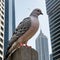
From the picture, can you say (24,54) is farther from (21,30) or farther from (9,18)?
(9,18)

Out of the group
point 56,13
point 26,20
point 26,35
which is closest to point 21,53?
point 26,35

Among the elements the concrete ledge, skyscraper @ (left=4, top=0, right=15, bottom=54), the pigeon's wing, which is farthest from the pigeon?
skyscraper @ (left=4, top=0, right=15, bottom=54)

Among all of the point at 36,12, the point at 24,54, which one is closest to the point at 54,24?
the point at 36,12

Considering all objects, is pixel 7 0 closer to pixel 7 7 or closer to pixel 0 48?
pixel 7 7

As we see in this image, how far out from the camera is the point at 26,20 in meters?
7.89

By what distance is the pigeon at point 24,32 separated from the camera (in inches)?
289

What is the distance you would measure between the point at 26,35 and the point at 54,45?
114 m

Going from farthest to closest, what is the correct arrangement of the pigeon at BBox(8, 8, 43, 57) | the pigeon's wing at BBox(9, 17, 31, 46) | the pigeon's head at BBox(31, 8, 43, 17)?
the pigeon's head at BBox(31, 8, 43, 17)
the pigeon's wing at BBox(9, 17, 31, 46)
the pigeon at BBox(8, 8, 43, 57)

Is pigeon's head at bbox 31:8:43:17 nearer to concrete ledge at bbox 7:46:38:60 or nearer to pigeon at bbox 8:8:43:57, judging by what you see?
pigeon at bbox 8:8:43:57

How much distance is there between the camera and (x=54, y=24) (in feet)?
423

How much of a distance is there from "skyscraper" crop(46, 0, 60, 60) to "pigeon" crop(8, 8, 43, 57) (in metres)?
109

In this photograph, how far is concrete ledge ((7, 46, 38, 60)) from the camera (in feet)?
22.3

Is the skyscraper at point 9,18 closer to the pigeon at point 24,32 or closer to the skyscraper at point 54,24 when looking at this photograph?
the skyscraper at point 54,24

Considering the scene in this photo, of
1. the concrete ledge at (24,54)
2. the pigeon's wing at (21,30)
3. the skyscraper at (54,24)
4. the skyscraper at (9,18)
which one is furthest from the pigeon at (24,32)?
the skyscraper at (9,18)
